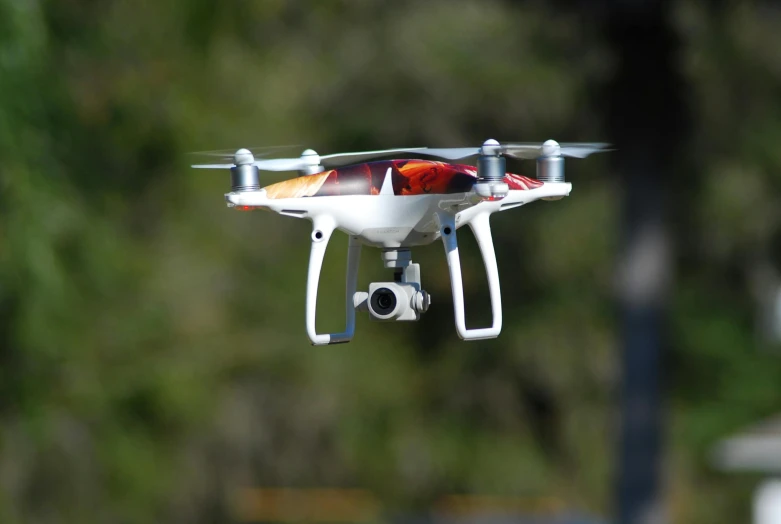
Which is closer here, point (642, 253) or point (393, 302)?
point (393, 302)

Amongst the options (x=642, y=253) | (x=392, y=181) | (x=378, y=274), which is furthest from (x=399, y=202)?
(x=378, y=274)

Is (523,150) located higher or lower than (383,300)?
higher

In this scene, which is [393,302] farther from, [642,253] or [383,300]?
[642,253]

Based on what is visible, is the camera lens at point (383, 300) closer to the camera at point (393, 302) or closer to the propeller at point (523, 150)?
the camera at point (393, 302)

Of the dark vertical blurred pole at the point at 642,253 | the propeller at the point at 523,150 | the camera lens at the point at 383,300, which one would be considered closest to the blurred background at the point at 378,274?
the dark vertical blurred pole at the point at 642,253

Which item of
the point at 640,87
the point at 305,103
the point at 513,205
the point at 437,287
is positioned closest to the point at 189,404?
the point at 437,287

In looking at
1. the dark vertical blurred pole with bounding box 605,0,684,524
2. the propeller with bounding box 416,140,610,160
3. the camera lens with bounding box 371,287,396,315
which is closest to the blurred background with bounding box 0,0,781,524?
the dark vertical blurred pole with bounding box 605,0,684,524

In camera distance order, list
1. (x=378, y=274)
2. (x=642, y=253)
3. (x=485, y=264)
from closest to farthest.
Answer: (x=485, y=264) → (x=642, y=253) → (x=378, y=274)

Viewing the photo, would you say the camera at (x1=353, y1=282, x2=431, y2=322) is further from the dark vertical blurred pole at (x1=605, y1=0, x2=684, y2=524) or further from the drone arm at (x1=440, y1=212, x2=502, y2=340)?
the dark vertical blurred pole at (x1=605, y1=0, x2=684, y2=524)
